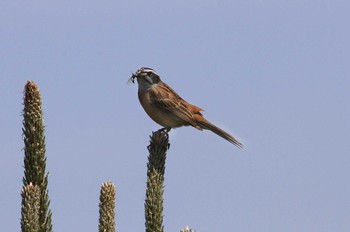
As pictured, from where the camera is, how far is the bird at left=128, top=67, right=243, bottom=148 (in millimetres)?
12984

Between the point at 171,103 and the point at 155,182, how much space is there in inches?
305

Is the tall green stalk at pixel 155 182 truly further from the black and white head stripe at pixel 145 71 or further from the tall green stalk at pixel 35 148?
the black and white head stripe at pixel 145 71

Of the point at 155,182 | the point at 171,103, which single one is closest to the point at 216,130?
the point at 171,103

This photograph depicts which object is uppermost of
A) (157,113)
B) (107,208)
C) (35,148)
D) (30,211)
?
(157,113)

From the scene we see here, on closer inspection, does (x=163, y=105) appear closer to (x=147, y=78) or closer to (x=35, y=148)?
(x=147, y=78)

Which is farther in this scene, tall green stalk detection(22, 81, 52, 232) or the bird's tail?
the bird's tail

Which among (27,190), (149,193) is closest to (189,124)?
(149,193)

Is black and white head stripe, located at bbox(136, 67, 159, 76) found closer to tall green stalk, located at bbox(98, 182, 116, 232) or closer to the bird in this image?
the bird

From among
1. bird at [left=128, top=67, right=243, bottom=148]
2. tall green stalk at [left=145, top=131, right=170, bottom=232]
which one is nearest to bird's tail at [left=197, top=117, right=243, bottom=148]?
bird at [left=128, top=67, right=243, bottom=148]

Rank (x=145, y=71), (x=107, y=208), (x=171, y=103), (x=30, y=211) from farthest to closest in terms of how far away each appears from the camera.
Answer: (x=171, y=103) < (x=145, y=71) < (x=107, y=208) < (x=30, y=211)

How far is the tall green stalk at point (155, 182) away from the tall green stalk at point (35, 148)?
0.76m

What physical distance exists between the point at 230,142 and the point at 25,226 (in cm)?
955

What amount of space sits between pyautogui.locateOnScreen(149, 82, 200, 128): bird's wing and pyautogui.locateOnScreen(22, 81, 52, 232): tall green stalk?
326 inches

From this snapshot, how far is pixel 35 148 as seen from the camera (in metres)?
4.80
